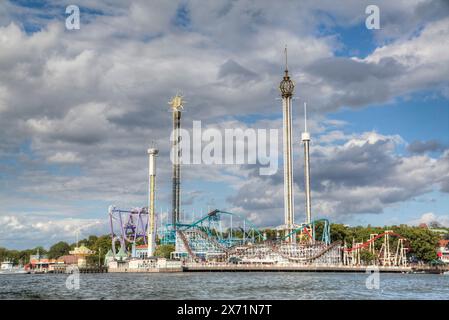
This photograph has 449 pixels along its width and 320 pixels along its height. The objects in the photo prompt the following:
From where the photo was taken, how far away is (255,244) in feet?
513

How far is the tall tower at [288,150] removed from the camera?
6570 inches

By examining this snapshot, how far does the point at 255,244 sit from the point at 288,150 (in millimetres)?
32150

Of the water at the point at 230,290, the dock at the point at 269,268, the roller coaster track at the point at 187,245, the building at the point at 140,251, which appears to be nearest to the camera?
the water at the point at 230,290

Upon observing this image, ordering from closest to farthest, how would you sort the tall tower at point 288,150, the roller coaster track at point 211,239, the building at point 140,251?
1. the roller coaster track at point 211,239
2. the tall tower at point 288,150
3. the building at point 140,251

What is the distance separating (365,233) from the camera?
586 feet

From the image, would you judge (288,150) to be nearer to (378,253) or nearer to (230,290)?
(378,253)

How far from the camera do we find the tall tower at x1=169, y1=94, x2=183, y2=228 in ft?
575

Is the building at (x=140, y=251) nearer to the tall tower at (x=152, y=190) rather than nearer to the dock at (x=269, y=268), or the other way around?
the tall tower at (x=152, y=190)

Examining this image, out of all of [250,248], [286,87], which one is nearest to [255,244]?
[250,248]

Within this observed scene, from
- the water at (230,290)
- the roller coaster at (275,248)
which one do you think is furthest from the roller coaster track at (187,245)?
the water at (230,290)

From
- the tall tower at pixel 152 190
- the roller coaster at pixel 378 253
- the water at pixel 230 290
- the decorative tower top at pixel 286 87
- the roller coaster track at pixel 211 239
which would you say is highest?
the decorative tower top at pixel 286 87
